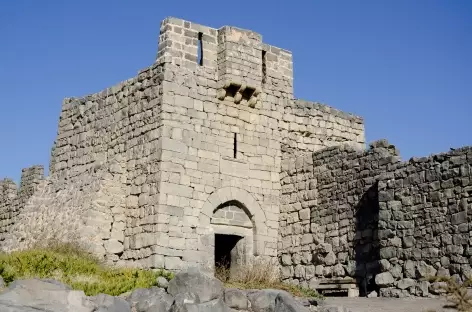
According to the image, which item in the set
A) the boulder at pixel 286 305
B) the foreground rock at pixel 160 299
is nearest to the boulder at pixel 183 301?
the foreground rock at pixel 160 299

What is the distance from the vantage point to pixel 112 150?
16.9 m

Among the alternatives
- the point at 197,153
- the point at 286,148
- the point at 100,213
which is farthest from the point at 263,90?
the point at 100,213

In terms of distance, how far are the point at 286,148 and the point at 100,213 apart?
5.14m

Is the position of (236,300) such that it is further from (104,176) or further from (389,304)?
(104,176)

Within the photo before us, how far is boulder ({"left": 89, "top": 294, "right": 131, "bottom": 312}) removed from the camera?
9.94 metres

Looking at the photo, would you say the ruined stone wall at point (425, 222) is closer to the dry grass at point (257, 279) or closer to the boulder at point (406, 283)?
the boulder at point (406, 283)

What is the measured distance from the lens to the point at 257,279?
47.8ft

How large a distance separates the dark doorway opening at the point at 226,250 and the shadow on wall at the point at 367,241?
2.97 metres

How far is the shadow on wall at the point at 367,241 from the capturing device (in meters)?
14.7

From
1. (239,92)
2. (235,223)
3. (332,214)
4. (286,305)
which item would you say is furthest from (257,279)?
(239,92)

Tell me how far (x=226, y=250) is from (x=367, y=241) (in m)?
3.74

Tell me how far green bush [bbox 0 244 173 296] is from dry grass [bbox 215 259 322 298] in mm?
1574

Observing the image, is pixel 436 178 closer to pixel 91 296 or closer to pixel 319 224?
pixel 319 224

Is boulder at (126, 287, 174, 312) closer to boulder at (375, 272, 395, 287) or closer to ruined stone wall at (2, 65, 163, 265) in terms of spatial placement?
ruined stone wall at (2, 65, 163, 265)
